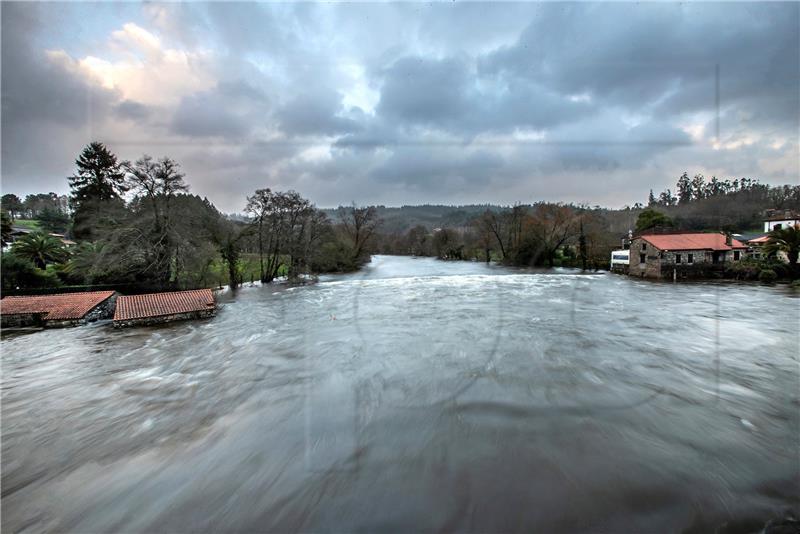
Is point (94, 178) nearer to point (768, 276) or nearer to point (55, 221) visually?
point (55, 221)

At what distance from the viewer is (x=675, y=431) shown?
508 cm

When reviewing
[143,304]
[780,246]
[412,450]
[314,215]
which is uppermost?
[314,215]

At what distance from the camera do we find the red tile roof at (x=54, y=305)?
38.8 feet

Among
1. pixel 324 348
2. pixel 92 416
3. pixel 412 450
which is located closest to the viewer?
pixel 412 450

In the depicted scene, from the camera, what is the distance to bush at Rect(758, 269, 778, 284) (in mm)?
20547

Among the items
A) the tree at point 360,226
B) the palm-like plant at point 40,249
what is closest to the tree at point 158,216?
the palm-like plant at point 40,249

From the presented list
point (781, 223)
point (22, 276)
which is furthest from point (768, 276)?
point (22, 276)

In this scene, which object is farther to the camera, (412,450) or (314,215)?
(314,215)

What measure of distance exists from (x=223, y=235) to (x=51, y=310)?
9018mm

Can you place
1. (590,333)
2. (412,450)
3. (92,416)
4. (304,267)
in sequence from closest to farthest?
(412,450), (92,416), (590,333), (304,267)

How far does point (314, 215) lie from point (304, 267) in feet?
14.4

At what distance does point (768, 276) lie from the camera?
2061 cm

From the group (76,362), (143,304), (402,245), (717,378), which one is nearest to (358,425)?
(717,378)

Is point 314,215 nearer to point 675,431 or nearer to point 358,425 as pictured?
point 358,425
